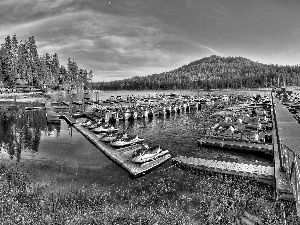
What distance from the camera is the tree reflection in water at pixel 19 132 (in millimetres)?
33531

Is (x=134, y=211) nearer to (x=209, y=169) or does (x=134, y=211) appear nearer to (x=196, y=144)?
(x=209, y=169)

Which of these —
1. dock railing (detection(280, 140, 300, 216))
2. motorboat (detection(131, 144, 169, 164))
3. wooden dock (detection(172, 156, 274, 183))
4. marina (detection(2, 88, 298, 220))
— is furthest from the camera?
motorboat (detection(131, 144, 169, 164))

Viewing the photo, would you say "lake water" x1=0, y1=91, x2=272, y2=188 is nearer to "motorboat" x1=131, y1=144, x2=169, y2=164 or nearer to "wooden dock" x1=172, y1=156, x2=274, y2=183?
"motorboat" x1=131, y1=144, x2=169, y2=164

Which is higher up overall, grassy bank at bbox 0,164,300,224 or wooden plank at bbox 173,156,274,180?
wooden plank at bbox 173,156,274,180

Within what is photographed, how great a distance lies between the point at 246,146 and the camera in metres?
32.6

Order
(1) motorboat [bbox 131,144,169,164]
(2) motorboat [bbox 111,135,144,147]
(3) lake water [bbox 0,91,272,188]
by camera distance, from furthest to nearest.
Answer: (2) motorboat [bbox 111,135,144,147], (1) motorboat [bbox 131,144,169,164], (3) lake water [bbox 0,91,272,188]

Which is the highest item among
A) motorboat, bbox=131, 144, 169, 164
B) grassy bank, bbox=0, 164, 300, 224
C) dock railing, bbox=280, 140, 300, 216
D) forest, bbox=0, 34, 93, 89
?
forest, bbox=0, 34, 93, 89

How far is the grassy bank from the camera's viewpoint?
46.7ft

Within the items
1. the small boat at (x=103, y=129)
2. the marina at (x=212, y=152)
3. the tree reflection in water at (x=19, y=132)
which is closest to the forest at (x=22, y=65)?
the tree reflection in water at (x=19, y=132)

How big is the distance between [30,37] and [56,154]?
141m

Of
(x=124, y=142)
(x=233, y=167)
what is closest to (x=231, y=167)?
(x=233, y=167)

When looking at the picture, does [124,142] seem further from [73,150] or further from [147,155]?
[73,150]

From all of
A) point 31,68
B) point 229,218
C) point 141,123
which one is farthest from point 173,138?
point 31,68

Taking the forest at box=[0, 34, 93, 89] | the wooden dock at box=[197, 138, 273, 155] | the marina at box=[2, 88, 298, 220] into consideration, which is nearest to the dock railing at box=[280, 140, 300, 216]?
the marina at box=[2, 88, 298, 220]
